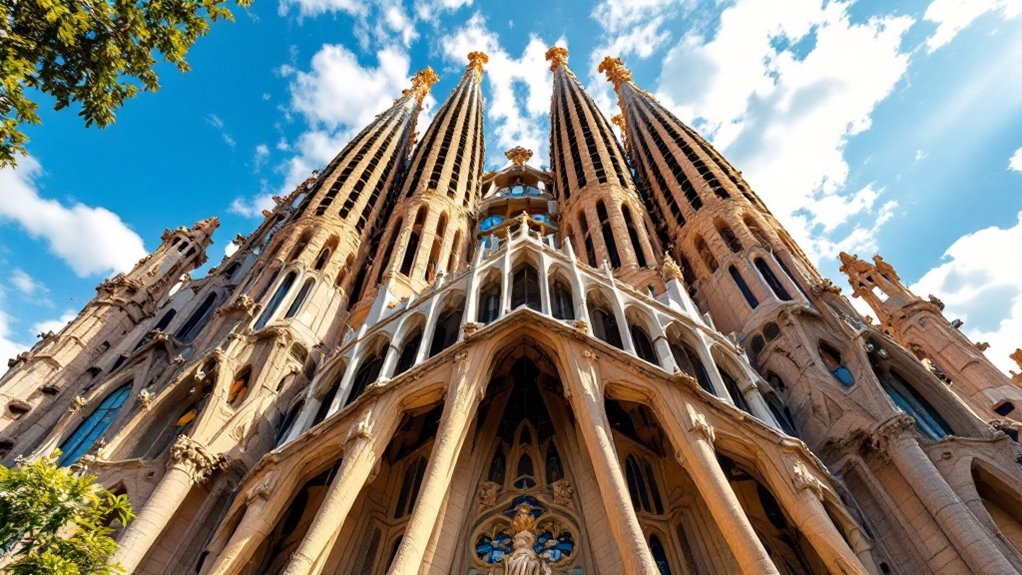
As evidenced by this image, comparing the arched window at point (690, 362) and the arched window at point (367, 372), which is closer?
the arched window at point (690, 362)

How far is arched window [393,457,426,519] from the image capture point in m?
15.3

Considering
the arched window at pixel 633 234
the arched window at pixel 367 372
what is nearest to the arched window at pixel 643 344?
the arched window at pixel 367 372

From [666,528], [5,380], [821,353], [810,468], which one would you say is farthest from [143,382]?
[821,353]

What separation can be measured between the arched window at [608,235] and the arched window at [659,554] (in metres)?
15.8

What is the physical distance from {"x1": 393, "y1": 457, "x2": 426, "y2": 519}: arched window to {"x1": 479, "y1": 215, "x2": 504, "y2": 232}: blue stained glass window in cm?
2205

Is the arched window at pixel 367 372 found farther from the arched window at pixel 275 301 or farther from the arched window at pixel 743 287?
the arched window at pixel 743 287

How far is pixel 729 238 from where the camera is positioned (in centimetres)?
2645

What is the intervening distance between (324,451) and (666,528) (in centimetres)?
790

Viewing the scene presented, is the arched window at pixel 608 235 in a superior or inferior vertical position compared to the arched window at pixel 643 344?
superior

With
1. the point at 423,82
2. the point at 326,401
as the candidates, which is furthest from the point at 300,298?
the point at 423,82

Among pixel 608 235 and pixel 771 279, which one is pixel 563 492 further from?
pixel 608 235

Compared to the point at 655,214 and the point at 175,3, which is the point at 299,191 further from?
the point at 175,3

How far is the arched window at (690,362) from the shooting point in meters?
15.4

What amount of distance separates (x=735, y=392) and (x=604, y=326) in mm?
3798
